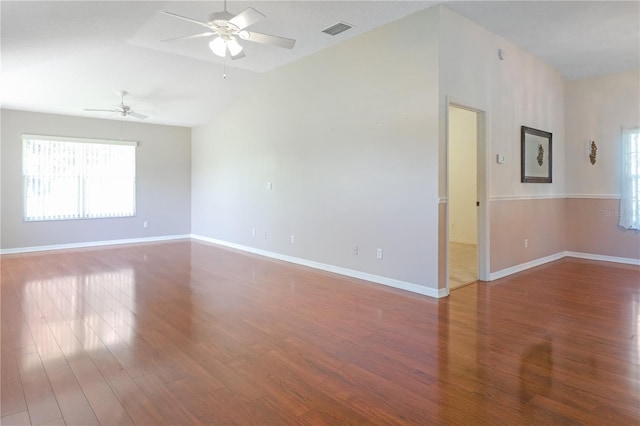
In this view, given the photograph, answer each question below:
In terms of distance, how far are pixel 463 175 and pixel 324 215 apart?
143 inches

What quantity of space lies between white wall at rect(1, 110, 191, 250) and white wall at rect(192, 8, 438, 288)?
2.23 meters

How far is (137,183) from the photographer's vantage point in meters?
8.31

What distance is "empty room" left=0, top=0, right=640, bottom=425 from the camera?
223 cm

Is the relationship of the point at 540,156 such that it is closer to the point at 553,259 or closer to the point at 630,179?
the point at 630,179

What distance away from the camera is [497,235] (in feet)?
15.7

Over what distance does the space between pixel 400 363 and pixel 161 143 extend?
7.94 metres

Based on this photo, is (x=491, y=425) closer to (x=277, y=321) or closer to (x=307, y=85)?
(x=277, y=321)

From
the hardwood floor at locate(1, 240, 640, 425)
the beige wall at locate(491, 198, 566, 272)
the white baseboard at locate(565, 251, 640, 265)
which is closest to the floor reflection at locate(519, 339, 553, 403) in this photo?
the hardwood floor at locate(1, 240, 640, 425)

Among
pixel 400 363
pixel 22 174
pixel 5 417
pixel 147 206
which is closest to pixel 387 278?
pixel 400 363

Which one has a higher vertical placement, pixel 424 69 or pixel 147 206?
pixel 424 69

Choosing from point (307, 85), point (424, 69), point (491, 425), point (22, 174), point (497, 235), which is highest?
point (307, 85)

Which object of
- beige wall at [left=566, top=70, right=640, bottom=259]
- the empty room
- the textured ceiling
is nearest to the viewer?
the empty room

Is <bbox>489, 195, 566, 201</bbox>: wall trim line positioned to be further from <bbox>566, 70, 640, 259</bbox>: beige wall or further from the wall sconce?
the wall sconce

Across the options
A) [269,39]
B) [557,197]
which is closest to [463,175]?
[557,197]
